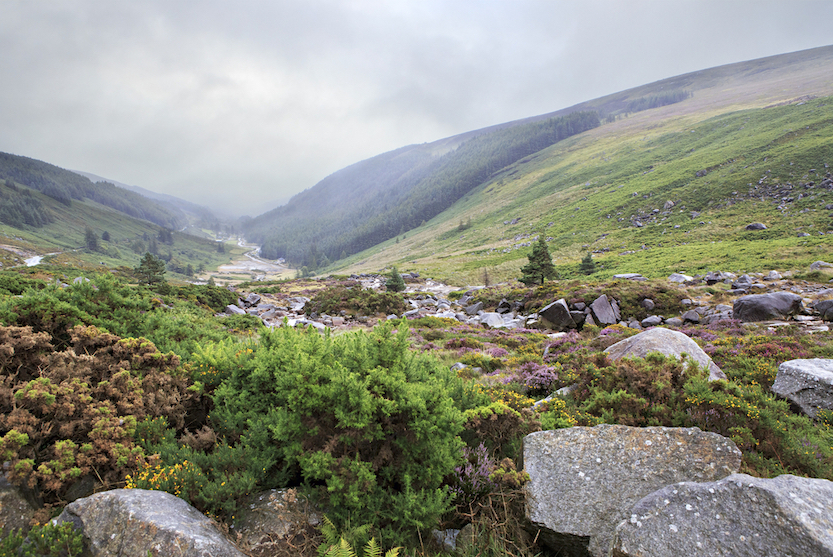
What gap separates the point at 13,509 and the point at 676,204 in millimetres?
81443

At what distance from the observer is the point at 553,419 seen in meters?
5.30

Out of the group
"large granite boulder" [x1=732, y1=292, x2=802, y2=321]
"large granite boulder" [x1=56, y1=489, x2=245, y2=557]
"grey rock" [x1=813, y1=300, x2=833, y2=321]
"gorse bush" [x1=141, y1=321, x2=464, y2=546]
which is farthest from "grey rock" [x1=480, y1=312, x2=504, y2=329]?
"large granite boulder" [x1=56, y1=489, x2=245, y2=557]

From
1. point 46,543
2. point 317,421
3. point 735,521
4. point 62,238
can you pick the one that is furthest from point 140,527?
point 62,238

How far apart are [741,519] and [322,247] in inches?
8079

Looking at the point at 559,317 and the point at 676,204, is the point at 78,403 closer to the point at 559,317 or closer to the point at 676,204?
the point at 559,317

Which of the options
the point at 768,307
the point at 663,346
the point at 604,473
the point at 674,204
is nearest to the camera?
the point at 604,473

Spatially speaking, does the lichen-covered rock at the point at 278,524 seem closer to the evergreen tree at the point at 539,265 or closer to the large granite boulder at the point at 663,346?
the large granite boulder at the point at 663,346

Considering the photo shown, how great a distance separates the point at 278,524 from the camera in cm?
362

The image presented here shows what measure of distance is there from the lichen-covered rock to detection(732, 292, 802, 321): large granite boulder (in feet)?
60.5

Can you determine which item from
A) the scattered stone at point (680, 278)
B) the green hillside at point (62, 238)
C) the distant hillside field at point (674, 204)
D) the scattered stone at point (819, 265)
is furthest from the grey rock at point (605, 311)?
the green hillside at point (62, 238)

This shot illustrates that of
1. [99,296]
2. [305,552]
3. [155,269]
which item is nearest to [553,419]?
[305,552]

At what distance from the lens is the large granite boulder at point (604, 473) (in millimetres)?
3793

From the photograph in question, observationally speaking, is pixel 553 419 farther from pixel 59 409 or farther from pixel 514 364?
pixel 59 409

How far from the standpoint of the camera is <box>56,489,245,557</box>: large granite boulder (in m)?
2.95
